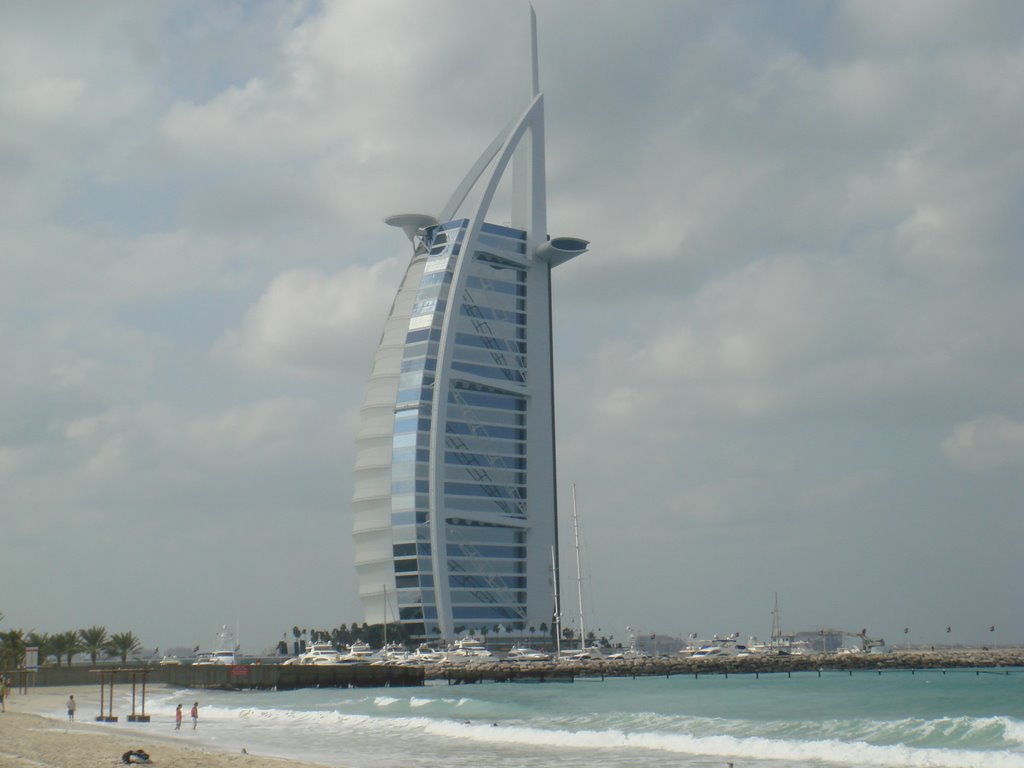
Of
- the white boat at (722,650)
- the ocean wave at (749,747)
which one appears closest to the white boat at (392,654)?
the white boat at (722,650)

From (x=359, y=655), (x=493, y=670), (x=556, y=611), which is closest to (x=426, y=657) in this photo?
(x=359, y=655)

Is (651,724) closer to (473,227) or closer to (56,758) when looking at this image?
(56,758)

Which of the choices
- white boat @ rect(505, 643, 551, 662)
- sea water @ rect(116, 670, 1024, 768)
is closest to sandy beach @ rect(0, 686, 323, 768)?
sea water @ rect(116, 670, 1024, 768)

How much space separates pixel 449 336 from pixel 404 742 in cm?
6617

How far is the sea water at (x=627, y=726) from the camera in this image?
32.2 meters

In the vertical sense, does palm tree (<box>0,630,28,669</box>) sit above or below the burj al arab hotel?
below

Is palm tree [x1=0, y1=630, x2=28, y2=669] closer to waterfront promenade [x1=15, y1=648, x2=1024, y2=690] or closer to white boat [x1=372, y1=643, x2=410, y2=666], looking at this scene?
waterfront promenade [x1=15, y1=648, x2=1024, y2=690]

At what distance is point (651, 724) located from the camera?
4297 centimetres

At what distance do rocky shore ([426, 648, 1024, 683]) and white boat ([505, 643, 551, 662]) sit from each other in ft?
8.99

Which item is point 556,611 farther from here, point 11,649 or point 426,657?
point 11,649

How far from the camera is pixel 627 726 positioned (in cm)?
4275

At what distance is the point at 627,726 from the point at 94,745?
60.5ft

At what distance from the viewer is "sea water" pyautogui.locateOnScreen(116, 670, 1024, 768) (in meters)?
32.2

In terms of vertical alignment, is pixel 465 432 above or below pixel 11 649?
above
